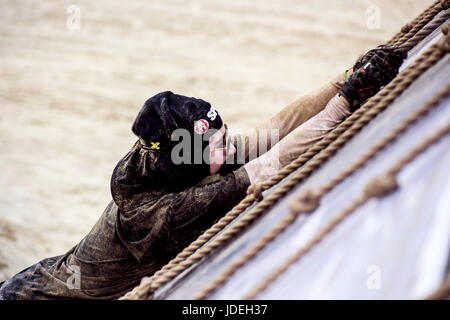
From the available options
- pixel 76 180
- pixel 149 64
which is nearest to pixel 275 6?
Answer: pixel 149 64

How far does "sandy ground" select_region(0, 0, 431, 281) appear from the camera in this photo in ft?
16.5

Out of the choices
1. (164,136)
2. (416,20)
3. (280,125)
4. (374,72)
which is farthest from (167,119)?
(416,20)

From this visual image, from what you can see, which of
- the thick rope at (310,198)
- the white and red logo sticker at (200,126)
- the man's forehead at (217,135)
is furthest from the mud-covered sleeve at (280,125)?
the thick rope at (310,198)

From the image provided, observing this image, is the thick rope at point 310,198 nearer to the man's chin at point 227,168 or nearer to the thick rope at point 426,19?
the man's chin at point 227,168

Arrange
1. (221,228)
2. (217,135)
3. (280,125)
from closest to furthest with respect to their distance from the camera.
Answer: (221,228)
(217,135)
(280,125)

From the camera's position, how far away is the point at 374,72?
174 cm

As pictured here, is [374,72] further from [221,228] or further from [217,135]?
[221,228]

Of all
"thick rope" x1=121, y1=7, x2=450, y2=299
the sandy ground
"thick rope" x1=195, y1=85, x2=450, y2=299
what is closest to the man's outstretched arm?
"thick rope" x1=121, y1=7, x2=450, y2=299

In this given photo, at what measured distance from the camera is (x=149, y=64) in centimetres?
805

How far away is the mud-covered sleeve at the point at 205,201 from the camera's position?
6.39ft

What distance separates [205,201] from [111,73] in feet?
20.7

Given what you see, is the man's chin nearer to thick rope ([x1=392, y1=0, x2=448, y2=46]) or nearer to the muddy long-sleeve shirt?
the muddy long-sleeve shirt

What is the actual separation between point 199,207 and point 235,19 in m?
8.02
